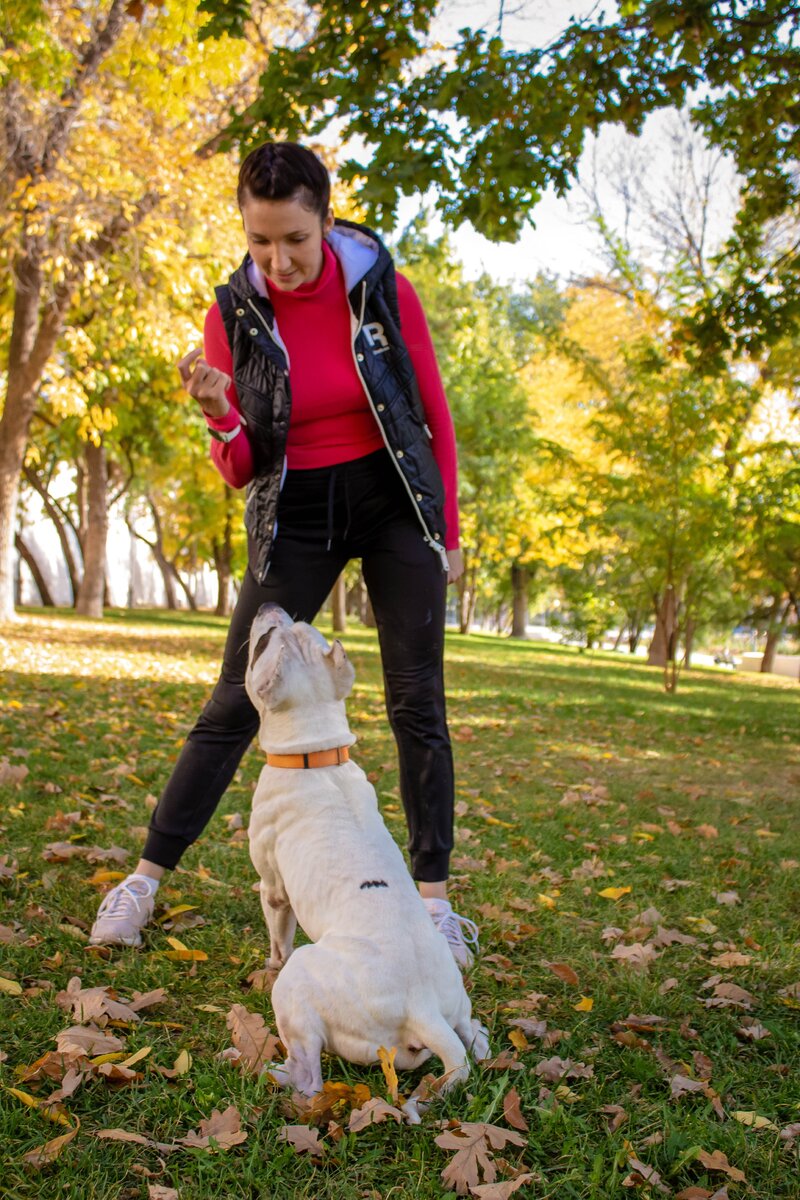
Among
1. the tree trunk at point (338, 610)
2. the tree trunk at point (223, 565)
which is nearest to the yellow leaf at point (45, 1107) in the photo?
the tree trunk at point (338, 610)

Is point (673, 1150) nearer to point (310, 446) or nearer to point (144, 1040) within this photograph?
point (144, 1040)

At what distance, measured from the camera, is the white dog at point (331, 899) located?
2.29 metres

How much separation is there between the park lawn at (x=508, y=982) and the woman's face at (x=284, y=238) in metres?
2.37

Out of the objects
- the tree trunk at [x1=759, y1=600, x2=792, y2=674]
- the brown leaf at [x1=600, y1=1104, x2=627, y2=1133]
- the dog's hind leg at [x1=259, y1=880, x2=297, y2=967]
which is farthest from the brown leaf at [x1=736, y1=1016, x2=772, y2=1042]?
the tree trunk at [x1=759, y1=600, x2=792, y2=674]

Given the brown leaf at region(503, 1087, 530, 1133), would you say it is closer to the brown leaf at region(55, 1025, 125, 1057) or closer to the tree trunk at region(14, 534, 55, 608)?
the brown leaf at region(55, 1025, 125, 1057)

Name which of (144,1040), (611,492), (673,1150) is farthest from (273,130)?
(611,492)

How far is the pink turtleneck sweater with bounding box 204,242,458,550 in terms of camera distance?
3.21 meters

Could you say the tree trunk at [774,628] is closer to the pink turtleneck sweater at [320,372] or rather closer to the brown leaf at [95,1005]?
the pink turtleneck sweater at [320,372]

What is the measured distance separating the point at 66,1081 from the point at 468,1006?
1.07 m

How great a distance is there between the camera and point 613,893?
4.29 metres

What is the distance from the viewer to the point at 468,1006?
252cm

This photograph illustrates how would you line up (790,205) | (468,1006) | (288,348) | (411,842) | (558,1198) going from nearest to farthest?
→ (558,1198)
(468,1006)
(288,348)
(411,842)
(790,205)

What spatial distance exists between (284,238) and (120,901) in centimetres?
239

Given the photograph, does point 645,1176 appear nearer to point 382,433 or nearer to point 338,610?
point 382,433
